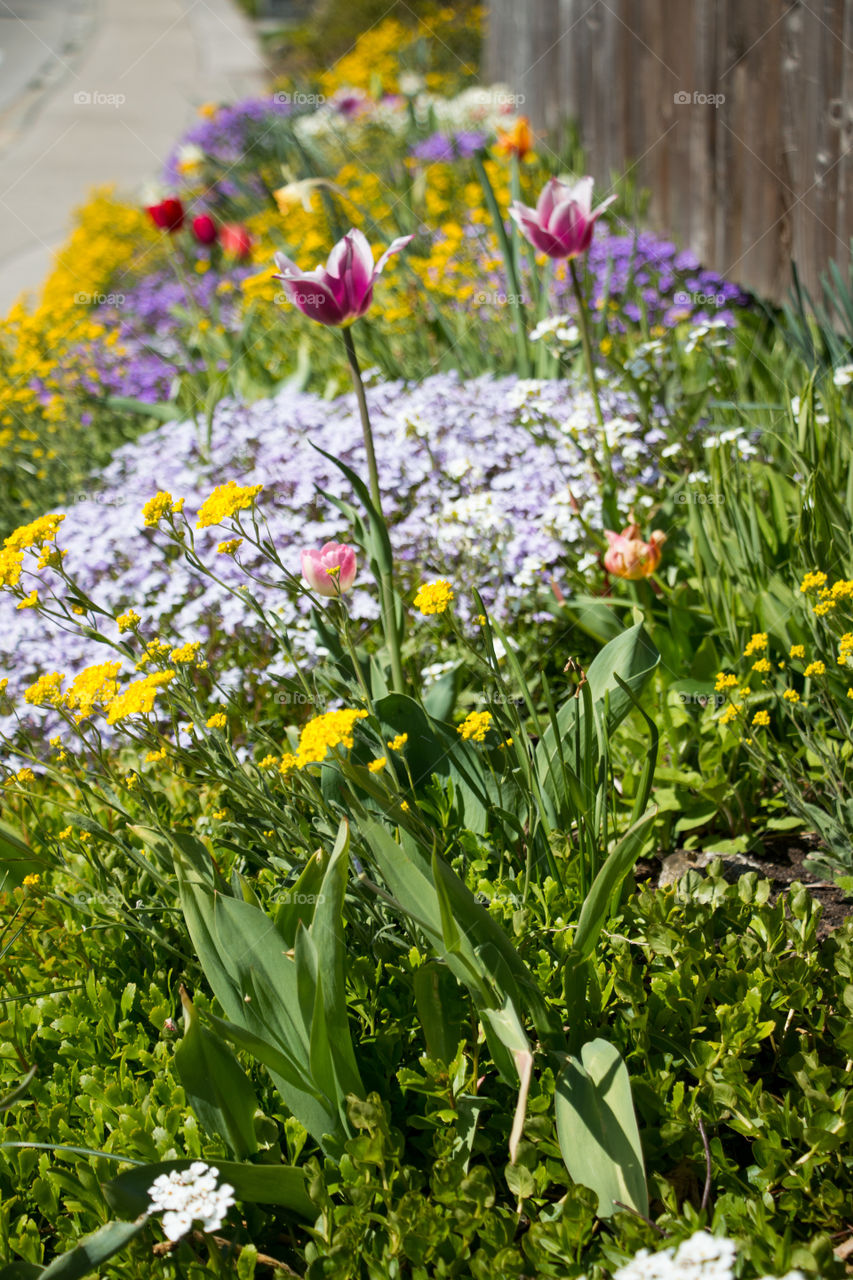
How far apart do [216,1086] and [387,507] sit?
1.58 m

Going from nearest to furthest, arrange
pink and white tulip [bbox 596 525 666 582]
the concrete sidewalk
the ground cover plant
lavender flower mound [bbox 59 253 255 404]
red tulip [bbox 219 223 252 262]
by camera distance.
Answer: the ground cover plant, pink and white tulip [bbox 596 525 666 582], lavender flower mound [bbox 59 253 255 404], red tulip [bbox 219 223 252 262], the concrete sidewalk

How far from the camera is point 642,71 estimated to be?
16.6ft

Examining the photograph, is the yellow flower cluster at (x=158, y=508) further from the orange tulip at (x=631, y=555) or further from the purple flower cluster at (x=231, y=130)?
the purple flower cluster at (x=231, y=130)

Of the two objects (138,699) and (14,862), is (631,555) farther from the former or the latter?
(14,862)

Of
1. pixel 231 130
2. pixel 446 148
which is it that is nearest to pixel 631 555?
pixel 446 148

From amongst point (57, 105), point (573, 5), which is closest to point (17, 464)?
point (573, 5)

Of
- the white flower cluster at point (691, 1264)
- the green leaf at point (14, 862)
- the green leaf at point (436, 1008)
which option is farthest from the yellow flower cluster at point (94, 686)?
the white flower cluster at point (691, 1264)

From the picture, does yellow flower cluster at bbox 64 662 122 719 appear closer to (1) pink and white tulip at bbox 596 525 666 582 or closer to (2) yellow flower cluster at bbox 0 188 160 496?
(1) pink and white tulip at bbox 596 525 666 582

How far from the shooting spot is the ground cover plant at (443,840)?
1289mm

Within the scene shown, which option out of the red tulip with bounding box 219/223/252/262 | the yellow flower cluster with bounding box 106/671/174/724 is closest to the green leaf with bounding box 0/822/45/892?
the yellow flower cluster with bounding box 106/671/174/724

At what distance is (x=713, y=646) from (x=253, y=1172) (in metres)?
1.36

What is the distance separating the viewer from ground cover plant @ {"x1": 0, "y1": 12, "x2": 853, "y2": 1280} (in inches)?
50.8

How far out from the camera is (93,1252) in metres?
1.18

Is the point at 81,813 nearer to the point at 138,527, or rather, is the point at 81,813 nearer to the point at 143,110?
the point at 138,527
